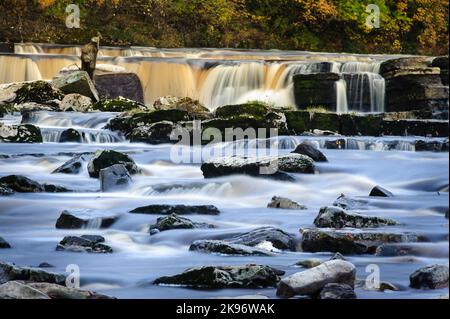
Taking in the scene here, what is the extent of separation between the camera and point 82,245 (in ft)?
24.5

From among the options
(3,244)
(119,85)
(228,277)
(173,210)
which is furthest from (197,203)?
(119,85)

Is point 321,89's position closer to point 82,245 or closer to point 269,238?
point 269,238

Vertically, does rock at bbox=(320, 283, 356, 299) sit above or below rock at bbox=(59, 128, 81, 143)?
below

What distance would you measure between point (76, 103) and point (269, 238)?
12437 millimetres

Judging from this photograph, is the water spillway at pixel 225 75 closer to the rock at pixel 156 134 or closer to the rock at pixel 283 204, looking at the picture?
the rock at pixel 156 134

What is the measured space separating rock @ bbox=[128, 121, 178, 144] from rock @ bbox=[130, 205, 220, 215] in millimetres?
6108

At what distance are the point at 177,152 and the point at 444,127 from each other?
16.9 ft

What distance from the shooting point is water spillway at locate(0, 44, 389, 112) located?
2123 centimetres

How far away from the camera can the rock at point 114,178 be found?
11.3 metres

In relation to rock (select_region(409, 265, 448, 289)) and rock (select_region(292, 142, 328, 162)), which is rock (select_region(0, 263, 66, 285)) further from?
rock (select_region(292, 142, 328, 162))

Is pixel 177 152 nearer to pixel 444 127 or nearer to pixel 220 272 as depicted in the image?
pixel 444 127

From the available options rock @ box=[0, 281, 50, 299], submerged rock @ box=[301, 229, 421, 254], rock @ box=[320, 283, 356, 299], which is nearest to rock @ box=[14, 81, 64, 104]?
submerged rock @ box=[301, 229, 421, 254]
